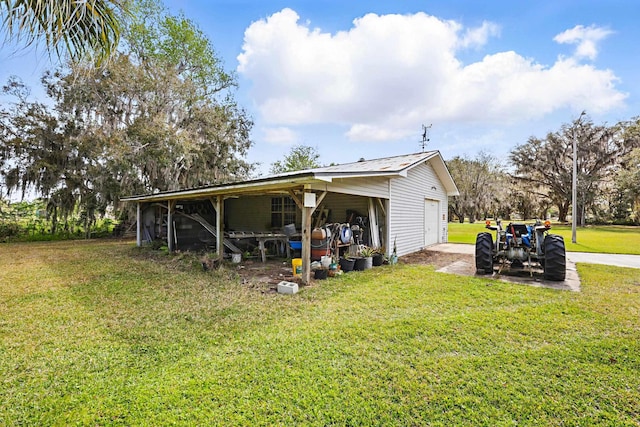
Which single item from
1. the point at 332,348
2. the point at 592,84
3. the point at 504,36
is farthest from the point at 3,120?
the point at 592,84

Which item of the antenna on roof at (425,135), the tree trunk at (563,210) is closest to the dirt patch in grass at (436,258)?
the antenna on roof at (425,135)

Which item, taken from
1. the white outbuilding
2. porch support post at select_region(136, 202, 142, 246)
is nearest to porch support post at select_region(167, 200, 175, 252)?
the white outbuilding

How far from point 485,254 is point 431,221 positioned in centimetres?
557

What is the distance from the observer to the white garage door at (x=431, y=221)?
10.9m

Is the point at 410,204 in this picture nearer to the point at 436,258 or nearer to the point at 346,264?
the point at 436,258

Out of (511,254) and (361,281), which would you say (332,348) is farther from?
(511,254)

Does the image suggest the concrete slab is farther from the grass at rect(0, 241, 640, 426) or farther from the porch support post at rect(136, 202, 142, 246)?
the porch support post at rect(136, 202, 142, 246)

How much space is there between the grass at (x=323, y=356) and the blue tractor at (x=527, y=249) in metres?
0.63

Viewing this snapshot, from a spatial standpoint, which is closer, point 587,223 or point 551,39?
point 551,39

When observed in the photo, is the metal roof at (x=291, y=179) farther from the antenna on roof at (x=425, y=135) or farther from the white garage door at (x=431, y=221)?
the antenna on roof at (x=425, y=135)

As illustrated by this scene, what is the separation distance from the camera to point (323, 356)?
2789 millimetres

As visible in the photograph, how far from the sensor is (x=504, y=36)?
8.08 m

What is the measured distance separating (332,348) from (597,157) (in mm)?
31798

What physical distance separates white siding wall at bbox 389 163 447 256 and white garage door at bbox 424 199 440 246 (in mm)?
288
